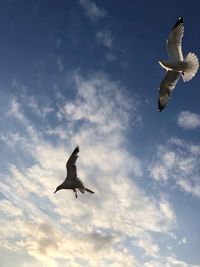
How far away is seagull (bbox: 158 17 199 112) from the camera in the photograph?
65.9ft

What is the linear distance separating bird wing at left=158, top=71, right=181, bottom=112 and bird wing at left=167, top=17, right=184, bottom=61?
1.09 m

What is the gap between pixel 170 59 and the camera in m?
21.2

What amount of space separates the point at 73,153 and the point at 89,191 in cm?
274

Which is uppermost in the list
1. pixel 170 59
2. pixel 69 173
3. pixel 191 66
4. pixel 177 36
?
pixel 177 36

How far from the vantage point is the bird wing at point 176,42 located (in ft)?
70.5

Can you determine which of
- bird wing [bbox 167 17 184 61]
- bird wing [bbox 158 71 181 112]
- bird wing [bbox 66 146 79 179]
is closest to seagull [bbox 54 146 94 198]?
bird wing [bbox 66 146 79 179]

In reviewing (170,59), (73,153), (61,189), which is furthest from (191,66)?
(61,189)

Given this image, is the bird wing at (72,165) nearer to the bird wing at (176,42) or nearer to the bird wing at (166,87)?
the bird wing at (166,87)

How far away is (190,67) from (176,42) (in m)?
2.84

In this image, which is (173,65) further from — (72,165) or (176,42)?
(72,165)

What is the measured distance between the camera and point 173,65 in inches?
797

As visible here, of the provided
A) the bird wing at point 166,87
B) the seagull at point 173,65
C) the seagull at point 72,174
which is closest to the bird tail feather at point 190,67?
the seagull at point 173,65

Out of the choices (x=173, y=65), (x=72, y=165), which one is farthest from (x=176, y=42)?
(x=72, y=165)

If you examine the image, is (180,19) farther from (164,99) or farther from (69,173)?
(69,173)
